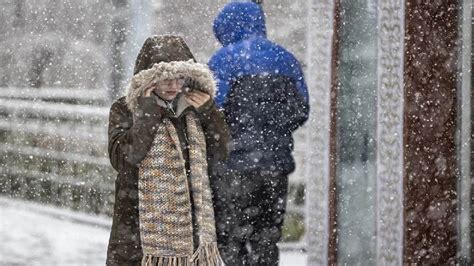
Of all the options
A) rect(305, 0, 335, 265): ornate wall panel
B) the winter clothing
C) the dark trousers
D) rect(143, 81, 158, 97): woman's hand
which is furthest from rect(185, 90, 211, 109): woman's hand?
rect(305, 0, 335, 265): ornate wall panel

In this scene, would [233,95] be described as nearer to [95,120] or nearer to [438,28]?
[438,28]

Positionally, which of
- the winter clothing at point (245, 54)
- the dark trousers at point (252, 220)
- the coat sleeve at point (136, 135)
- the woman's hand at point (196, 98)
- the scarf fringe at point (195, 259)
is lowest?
the scarf fringe at point (195, 259)

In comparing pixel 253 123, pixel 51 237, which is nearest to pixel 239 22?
pixel 253 123

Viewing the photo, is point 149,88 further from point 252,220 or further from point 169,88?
point 252,220

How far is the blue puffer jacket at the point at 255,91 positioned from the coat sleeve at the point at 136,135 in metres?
0.77

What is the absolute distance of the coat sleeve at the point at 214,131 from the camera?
350 cm

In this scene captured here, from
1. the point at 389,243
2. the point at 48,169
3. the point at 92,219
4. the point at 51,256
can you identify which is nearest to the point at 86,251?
the point at 51,256

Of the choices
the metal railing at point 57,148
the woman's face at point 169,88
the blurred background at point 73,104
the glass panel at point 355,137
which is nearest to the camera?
the woman's face at point 169,88

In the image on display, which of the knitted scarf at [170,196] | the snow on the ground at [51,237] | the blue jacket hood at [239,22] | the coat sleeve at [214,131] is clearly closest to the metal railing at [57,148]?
the snow on the ground at [51,237]

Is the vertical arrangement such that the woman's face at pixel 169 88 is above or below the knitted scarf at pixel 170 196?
above

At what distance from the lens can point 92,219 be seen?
25.5 feet

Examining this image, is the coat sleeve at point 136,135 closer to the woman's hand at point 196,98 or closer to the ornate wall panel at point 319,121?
the woman's hand at point 196,98

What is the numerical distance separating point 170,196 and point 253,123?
2.85 feet

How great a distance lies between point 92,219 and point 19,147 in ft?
5.14
